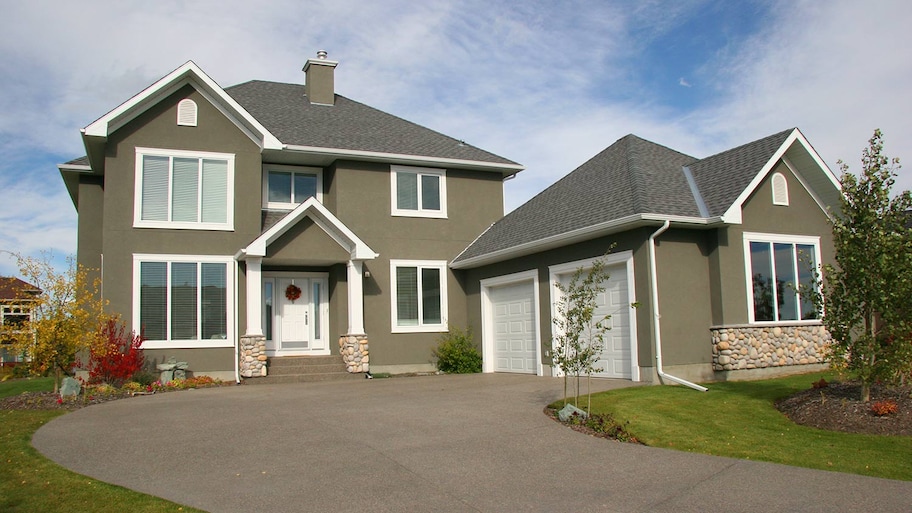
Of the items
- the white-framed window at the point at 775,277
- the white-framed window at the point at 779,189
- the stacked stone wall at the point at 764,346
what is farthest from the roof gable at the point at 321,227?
the white-framed window at the point at 779,189

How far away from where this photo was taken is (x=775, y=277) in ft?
47.6

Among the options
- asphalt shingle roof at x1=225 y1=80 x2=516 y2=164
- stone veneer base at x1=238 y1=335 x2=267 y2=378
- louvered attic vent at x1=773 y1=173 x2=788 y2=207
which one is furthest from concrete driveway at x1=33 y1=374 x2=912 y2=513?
asphalt shingle roof at x1=225 y1=80 x2=516 y2=164

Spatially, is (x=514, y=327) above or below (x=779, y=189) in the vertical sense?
below

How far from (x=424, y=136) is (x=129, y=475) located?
1535 cm

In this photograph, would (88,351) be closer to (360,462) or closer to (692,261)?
(360,462)

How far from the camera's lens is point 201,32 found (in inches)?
671

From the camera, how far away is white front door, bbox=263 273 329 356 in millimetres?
18156

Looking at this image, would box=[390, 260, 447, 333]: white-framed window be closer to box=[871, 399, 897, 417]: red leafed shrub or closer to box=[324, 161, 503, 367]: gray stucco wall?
box=[324, 161, 503, 367]: gray stucco wall

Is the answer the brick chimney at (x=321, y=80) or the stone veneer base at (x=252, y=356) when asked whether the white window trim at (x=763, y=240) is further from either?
the brick chimney at (x=321, y=80)

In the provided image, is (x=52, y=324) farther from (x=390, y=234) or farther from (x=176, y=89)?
(x=390, y=234)

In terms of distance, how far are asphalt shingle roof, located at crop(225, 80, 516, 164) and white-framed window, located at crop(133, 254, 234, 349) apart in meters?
3.99

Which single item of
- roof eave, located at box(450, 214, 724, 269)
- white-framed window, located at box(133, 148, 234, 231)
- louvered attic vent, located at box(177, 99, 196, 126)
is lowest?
roof eave, located at box(450, 214, 724, 269)

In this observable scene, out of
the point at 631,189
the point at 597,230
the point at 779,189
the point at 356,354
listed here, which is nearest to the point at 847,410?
the point at 597,230

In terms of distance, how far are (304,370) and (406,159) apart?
20.7 feet
